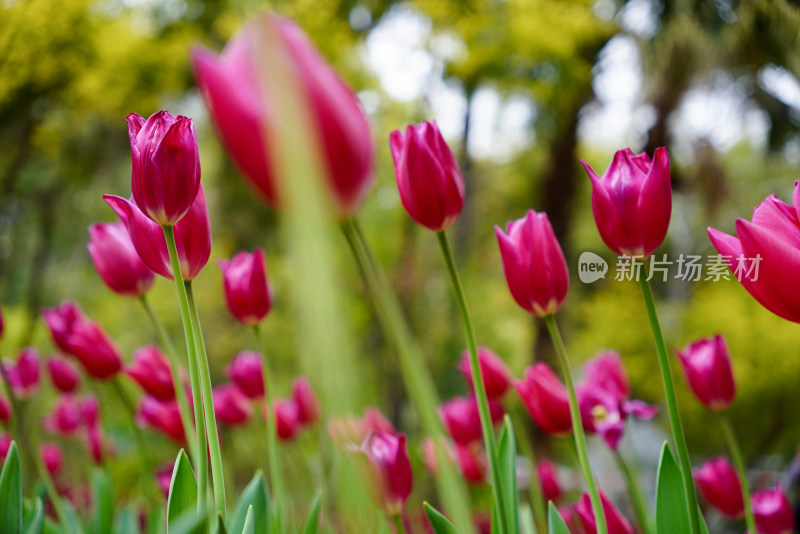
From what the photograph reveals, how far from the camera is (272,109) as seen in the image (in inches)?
10.2

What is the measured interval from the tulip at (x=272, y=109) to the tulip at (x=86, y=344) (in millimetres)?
823

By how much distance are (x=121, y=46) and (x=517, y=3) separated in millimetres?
2831

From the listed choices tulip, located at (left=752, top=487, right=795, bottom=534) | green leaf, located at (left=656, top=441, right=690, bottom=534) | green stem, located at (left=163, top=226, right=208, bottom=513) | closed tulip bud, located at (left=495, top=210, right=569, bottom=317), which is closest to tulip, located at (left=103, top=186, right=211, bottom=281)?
green stem, located at (left=163, top=226, right=208, bottom=513)

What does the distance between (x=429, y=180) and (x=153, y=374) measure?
746mm

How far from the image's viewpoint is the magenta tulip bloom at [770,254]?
51 cm

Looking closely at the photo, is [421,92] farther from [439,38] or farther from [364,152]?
[364,152]

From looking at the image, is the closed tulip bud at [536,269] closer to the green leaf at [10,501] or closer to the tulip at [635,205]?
the tulip at [635,205]

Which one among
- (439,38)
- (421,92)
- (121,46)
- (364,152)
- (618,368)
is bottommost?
(618,368)

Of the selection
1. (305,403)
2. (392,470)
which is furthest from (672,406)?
(305,403)

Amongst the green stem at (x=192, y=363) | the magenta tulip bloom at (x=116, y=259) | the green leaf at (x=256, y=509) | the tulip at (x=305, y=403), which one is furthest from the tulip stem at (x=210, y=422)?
the tulip at (x=305, y=403)

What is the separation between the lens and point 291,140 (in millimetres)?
263

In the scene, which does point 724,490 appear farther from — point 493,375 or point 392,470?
point 392,470

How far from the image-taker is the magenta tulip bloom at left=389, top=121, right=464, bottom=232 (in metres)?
0.51

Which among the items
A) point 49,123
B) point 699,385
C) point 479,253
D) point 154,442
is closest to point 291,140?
point 699,385
